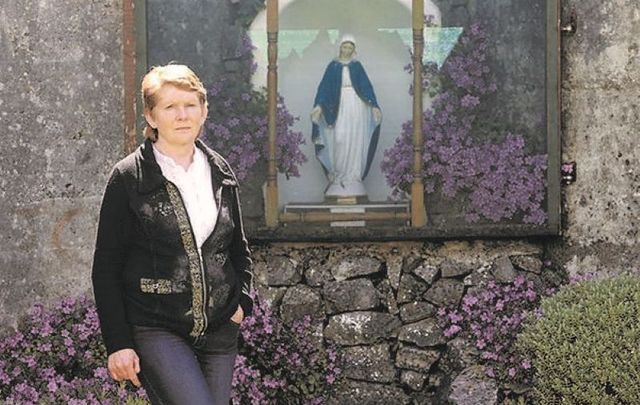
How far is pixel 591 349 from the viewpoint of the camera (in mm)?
5215

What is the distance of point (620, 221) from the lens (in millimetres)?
6328

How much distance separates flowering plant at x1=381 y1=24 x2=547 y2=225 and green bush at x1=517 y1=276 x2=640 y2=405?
862mm

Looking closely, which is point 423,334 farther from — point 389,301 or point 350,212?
point 350,212

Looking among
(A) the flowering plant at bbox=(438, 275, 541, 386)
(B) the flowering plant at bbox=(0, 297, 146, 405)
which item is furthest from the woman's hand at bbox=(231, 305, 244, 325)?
(A) the flowering plant at bbox=(438, 275, 541, 386)

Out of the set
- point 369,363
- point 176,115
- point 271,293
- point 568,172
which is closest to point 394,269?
point 369,363

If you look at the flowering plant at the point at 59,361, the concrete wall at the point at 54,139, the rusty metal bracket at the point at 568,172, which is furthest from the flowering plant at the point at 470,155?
the flowering plant at the point at 59,361

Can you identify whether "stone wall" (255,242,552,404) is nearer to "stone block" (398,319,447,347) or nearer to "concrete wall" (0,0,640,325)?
"stone block" (398,319,447,347)

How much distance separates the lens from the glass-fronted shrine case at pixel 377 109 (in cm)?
626

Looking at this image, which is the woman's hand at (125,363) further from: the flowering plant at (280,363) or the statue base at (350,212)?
the statue base at (350,212)

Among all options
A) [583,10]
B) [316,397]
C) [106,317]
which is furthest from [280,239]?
[106,317]

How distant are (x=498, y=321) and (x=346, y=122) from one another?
45.0 inches

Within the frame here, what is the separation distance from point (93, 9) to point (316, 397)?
208 cm

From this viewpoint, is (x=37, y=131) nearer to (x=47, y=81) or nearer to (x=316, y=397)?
(x=47, y=81)

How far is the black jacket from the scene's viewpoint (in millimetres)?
3582
